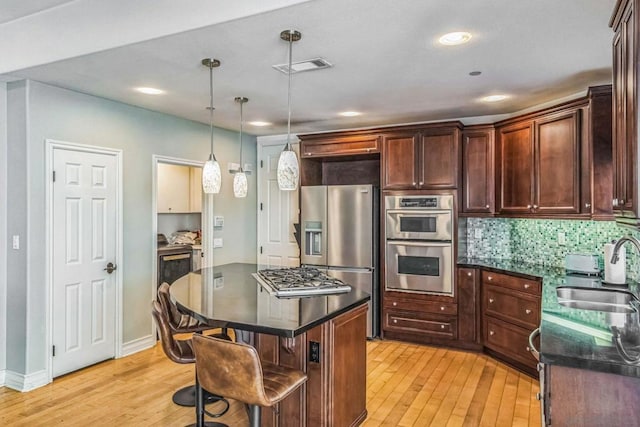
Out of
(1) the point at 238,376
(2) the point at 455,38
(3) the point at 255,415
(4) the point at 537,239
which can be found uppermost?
(2) the point at 455,38

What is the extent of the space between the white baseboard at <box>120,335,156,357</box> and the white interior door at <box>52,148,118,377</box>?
0.42ft

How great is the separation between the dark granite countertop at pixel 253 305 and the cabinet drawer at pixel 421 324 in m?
2.11

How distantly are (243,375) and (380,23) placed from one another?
1.93 metres

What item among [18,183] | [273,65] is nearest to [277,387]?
[273,65]

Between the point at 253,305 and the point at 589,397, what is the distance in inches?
62.1

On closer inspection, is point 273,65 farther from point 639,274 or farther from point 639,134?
point 639,274

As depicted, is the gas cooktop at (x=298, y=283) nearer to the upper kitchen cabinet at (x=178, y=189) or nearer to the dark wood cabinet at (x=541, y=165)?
the dark wood cabinet at (x=541, y=165)

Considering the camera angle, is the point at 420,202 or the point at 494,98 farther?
the point at 420,202

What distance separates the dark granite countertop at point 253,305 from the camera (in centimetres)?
197

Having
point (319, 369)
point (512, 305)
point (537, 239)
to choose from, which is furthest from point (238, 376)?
point (537, 239)

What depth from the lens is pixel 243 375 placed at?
6.09ft

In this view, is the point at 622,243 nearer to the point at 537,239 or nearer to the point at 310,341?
the point at 310,341

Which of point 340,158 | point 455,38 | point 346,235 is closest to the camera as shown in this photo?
point 455,38

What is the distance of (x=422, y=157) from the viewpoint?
4.55 m
